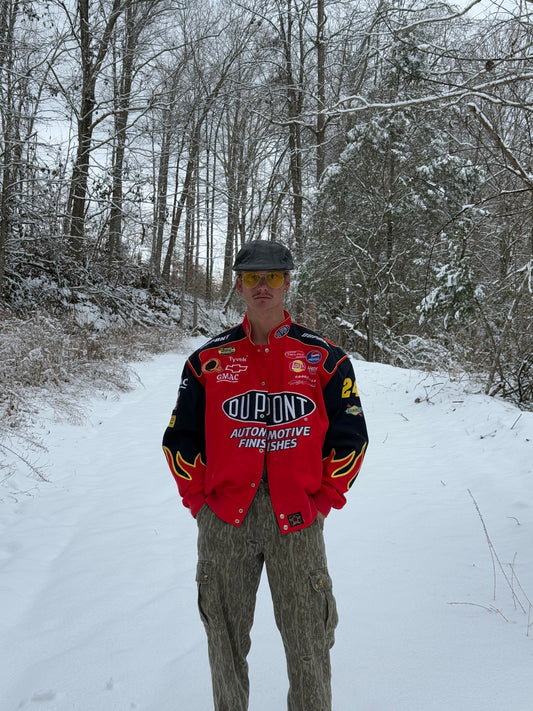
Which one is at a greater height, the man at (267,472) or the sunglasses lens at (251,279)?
the sunglasses lens at (251,279)

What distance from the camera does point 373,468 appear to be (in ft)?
19.3

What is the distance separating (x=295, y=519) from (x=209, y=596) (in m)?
0.40

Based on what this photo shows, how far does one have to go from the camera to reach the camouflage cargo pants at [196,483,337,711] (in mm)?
1695

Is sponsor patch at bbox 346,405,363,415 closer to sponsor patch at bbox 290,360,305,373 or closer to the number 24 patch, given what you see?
the number 24 patch

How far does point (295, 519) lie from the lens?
1703mm

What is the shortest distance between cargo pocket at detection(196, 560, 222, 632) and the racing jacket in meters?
0.19

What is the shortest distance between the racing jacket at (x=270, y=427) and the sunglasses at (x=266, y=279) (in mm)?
154

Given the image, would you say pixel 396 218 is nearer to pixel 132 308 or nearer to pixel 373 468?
pixel 132 308

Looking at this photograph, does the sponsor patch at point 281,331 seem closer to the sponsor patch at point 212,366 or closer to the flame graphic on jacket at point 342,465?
the sponsor patch at point 212,366

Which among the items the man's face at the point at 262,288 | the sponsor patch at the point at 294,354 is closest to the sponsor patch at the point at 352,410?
the sponsor patch at the point at 294,354

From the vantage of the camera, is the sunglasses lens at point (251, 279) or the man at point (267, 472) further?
the sunglasses lens at point (251, 279)

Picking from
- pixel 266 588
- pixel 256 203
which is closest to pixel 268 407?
pixel 266 588

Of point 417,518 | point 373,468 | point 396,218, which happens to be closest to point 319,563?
point 417,518

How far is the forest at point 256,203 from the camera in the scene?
859cm
